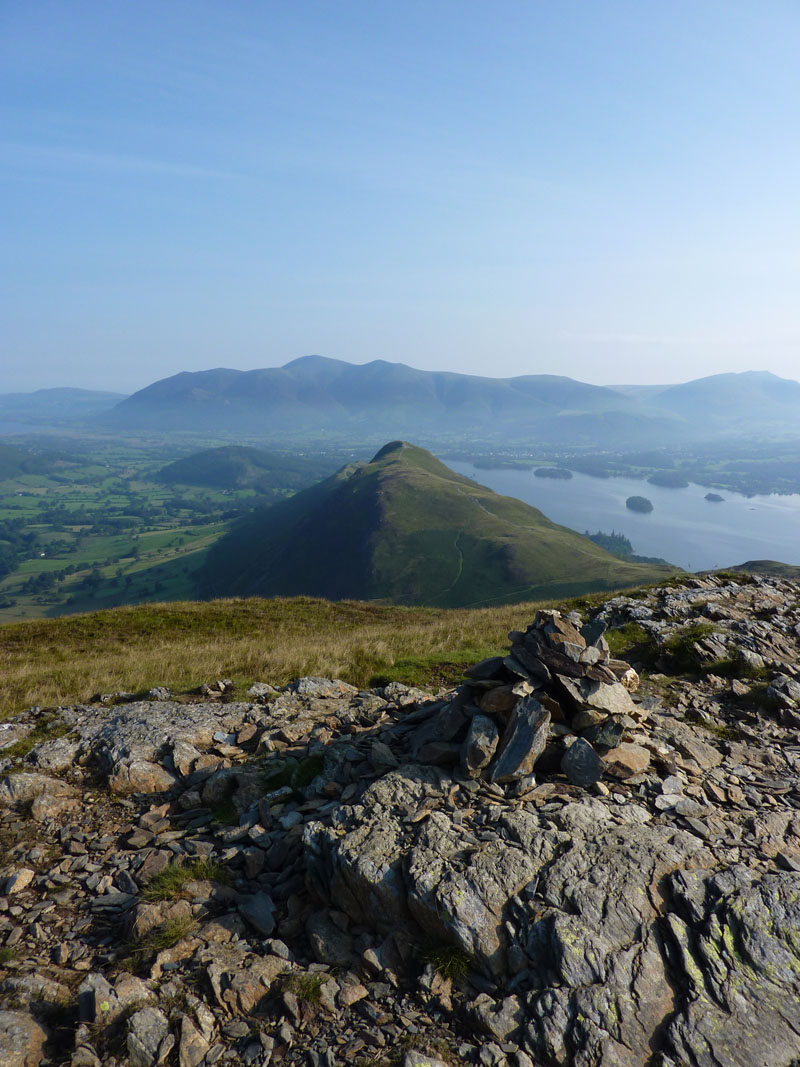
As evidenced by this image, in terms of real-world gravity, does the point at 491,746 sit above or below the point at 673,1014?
above

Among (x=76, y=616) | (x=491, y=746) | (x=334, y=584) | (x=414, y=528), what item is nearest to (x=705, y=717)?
(x=491, y=746)

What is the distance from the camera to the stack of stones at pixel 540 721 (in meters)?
9.07

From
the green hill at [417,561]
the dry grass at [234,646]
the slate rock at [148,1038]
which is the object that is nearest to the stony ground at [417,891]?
the slate rock at [148,1038]

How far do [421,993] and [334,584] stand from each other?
151 m

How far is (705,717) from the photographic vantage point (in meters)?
12.3

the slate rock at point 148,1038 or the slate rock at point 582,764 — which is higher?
the slate rock at point 582,764

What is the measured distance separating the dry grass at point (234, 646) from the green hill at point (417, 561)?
94.5 meters

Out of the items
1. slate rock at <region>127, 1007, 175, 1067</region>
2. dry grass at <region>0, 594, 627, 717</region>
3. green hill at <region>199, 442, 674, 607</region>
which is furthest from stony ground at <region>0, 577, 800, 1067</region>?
green hill at <region>199, 442, 674, 607</region>

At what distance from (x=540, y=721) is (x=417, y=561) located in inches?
5891

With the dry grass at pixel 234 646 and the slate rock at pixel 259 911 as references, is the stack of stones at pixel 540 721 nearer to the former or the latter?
the slate rock at pixel 259 911

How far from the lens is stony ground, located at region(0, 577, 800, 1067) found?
583cm

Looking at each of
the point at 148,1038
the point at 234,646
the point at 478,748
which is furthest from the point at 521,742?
the point at 234,646

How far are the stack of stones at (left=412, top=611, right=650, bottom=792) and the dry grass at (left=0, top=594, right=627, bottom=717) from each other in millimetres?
7123

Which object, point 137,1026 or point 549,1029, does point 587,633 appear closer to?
point 549,1029
